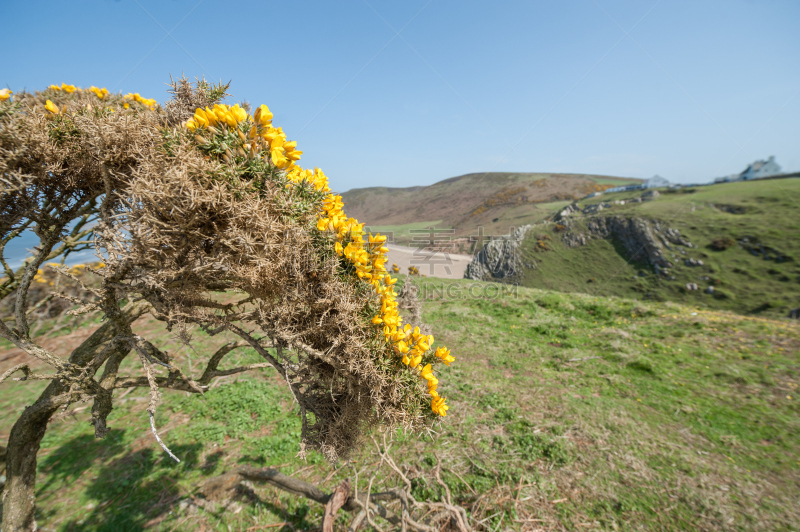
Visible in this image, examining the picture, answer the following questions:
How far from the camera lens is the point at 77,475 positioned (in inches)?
168

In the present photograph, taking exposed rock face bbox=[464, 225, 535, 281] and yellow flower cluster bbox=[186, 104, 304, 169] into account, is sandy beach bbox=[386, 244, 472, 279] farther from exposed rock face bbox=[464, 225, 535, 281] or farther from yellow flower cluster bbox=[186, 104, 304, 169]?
yellow flower cluster bbox=[186, 104, 304, 169]

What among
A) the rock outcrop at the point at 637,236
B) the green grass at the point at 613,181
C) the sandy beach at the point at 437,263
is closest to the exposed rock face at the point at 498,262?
the sandy beach at the point at 437,263

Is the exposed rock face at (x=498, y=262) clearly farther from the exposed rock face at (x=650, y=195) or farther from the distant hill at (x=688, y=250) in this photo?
the exposed rock face at (x=650, y=195)

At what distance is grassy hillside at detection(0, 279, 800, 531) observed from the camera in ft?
12.5

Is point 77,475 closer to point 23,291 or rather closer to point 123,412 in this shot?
point 123,412

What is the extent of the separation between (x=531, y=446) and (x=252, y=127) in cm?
561

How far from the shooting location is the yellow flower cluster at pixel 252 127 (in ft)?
5.70

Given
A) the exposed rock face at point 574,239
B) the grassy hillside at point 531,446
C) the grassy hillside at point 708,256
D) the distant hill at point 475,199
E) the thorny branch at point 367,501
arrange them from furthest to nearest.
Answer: the distant hill at point 475,199 → the exposed rock face at point 574,239 → the grassy hillside at point 708,256 → the grassy hillside at point 531,446 → the thorny branch at point 367,501

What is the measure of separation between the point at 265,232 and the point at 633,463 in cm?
602

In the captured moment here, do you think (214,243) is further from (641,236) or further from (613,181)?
(613,181)

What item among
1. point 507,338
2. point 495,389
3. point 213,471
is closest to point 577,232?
point 507,338

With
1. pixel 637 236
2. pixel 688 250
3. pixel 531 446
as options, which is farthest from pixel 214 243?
pixel 637 236

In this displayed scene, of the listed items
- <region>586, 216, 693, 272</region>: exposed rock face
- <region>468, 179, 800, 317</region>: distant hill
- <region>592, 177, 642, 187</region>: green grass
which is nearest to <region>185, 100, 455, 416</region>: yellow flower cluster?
<region>468, 179, 800, 317</region>: distant hill

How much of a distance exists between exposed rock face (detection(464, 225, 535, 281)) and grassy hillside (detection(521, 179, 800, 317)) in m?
1.40
